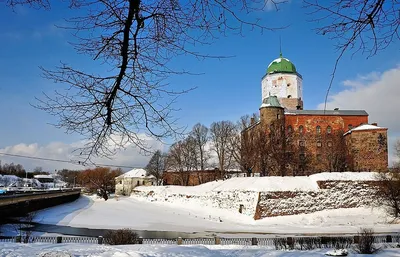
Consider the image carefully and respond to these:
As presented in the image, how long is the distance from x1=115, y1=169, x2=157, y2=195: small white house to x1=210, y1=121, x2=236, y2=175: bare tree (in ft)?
101

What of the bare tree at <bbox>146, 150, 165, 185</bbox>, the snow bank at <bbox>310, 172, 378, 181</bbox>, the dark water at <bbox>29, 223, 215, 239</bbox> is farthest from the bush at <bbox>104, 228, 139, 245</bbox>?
the bare tree at <bbox>146, 150, 165, 185</bbox>

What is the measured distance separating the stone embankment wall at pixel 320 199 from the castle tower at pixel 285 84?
31.0m

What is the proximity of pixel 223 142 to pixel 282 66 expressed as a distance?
21090 millimetres

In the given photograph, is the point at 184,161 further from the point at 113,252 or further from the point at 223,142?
the point at 113,252

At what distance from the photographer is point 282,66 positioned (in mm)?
68500

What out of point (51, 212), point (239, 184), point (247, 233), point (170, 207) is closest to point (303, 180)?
point (239, 184)

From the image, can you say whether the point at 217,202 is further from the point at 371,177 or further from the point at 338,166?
the point at 338,166

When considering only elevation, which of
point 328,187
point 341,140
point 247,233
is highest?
point 341,140

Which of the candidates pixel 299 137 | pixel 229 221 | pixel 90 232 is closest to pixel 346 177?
pixel 229 221

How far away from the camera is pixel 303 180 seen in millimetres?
38969

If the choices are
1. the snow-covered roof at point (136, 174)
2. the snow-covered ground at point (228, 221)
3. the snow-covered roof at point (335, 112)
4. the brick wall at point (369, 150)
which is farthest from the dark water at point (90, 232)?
the snow-covered roof at point (136, 174)

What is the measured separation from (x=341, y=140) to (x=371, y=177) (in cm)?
1905

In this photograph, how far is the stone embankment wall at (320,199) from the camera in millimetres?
35594

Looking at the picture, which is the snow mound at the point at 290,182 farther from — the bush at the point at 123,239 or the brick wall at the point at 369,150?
the bush at the point at 123,239
